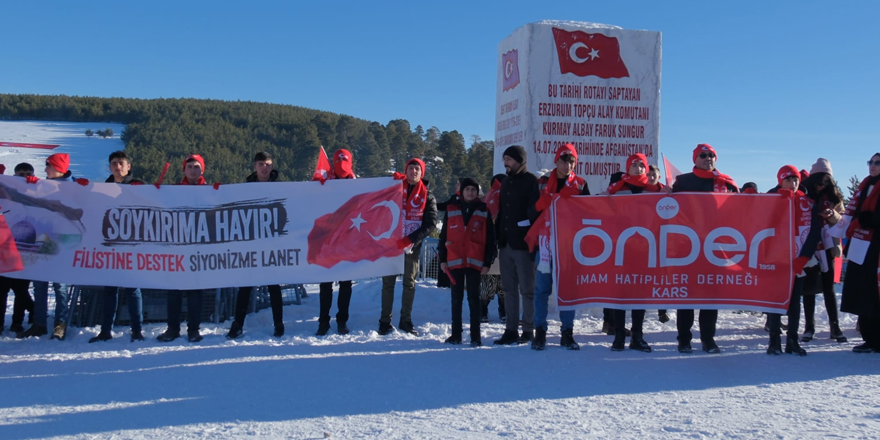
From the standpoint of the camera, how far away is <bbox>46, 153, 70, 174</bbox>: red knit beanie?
6.68 metres

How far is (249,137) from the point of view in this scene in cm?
5681

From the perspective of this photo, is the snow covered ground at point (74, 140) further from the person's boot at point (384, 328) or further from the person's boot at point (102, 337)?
the person's boot at point (384, 328)

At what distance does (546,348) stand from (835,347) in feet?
9.67

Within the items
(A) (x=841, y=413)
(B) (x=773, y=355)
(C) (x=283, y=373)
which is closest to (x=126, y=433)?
Answer: (C) (x=283, y=373)

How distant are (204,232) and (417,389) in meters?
3.38

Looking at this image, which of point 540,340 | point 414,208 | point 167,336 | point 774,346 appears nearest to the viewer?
point 774,346

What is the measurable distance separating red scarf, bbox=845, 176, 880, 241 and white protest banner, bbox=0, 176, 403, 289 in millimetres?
4577

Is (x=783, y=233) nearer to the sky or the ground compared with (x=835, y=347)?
nearer to the sky

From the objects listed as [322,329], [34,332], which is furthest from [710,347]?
[34,332]

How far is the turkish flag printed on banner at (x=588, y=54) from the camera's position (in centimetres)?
838

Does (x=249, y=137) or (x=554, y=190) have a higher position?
(x=249, y=137)

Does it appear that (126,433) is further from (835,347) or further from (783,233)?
(835,347)

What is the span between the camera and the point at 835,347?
244 inches

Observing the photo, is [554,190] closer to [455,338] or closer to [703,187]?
[703,187]
